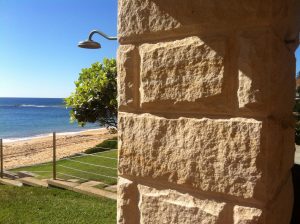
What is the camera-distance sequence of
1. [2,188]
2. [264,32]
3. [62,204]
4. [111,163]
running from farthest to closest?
1. [111,163]
2. [2,188]
3. [62,204]
4. [264,32]

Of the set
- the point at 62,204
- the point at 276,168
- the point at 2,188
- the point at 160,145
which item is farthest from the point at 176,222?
the point at 2,188

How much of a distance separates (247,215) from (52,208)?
4912mm

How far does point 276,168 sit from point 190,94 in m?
0.34

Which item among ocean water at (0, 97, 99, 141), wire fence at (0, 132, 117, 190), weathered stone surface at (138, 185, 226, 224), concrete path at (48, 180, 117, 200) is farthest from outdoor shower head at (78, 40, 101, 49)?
weathered stone surface at (138, 185, 226, 224)

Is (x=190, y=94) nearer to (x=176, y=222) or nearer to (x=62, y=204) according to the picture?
(x=176, y=222)

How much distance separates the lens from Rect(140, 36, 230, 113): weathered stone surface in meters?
0.93

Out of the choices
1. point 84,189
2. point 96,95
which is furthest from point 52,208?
point 96,95

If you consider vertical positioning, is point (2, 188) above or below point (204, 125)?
below

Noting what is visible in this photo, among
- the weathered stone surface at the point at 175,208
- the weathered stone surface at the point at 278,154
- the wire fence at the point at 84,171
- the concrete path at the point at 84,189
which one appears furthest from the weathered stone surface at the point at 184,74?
the wire fence at the point at 84,171

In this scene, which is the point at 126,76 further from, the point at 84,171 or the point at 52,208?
the point at 84,171

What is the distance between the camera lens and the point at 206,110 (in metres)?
0.95

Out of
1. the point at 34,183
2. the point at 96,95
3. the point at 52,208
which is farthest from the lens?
the point at 96,95

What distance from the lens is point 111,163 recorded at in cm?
1027

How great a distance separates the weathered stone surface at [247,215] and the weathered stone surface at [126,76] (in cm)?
49
